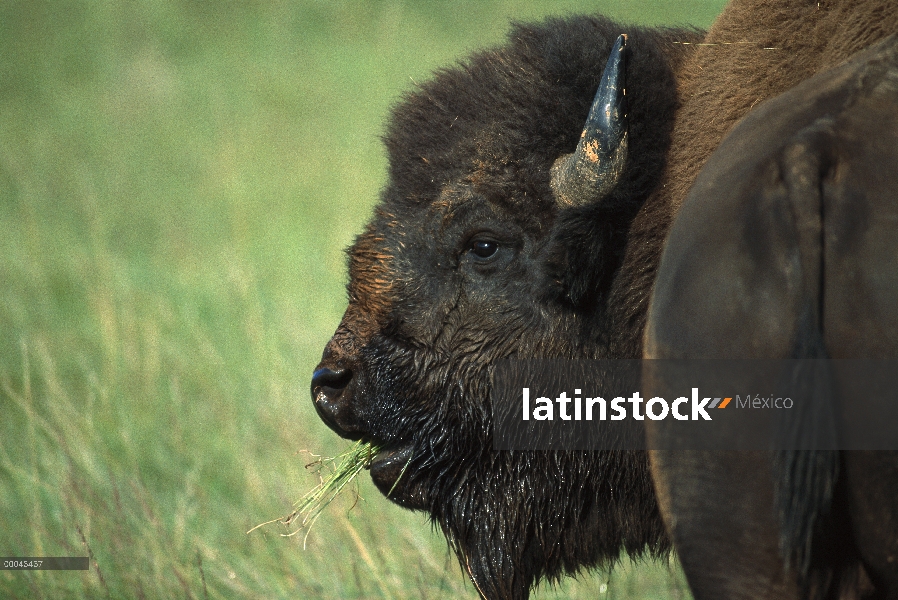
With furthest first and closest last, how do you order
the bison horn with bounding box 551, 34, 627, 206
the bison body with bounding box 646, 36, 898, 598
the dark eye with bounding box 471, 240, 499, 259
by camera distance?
the dark eye with bounding box 471, 240, 499, 259
the bison horn with bounding box 551, 34, 627, 206
the bison body with bounding box 646, 36, 898, 598

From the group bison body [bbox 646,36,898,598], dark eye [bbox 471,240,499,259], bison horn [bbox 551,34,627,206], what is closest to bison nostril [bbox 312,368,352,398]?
dark eye [bbox 471,240,499,259]

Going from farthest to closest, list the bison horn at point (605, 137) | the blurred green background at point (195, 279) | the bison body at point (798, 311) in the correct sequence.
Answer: the blurred green background at point (195, 279), the bison horn at point (605, 137), the bison body at point (798, 311)

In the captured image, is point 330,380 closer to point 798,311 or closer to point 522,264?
point 522,264

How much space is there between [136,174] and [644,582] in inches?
343

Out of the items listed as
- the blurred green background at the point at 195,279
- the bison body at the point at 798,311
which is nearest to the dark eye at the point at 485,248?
the bison body at the point at 798,311

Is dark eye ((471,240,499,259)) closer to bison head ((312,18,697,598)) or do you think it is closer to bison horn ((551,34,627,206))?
bison head ((312,18,697,598))

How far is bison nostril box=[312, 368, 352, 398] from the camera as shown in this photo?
3107mm

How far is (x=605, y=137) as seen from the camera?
2.81 m

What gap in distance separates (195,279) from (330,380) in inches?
231

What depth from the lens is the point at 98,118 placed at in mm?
12789

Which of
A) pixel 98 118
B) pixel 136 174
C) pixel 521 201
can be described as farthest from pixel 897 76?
pixel 98 118

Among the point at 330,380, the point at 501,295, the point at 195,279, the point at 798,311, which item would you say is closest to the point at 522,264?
the point at 501,295

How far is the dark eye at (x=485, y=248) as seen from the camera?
3.04m

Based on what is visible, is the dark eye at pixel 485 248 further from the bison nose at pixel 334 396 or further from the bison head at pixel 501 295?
the bison nose at pixel 334 396
